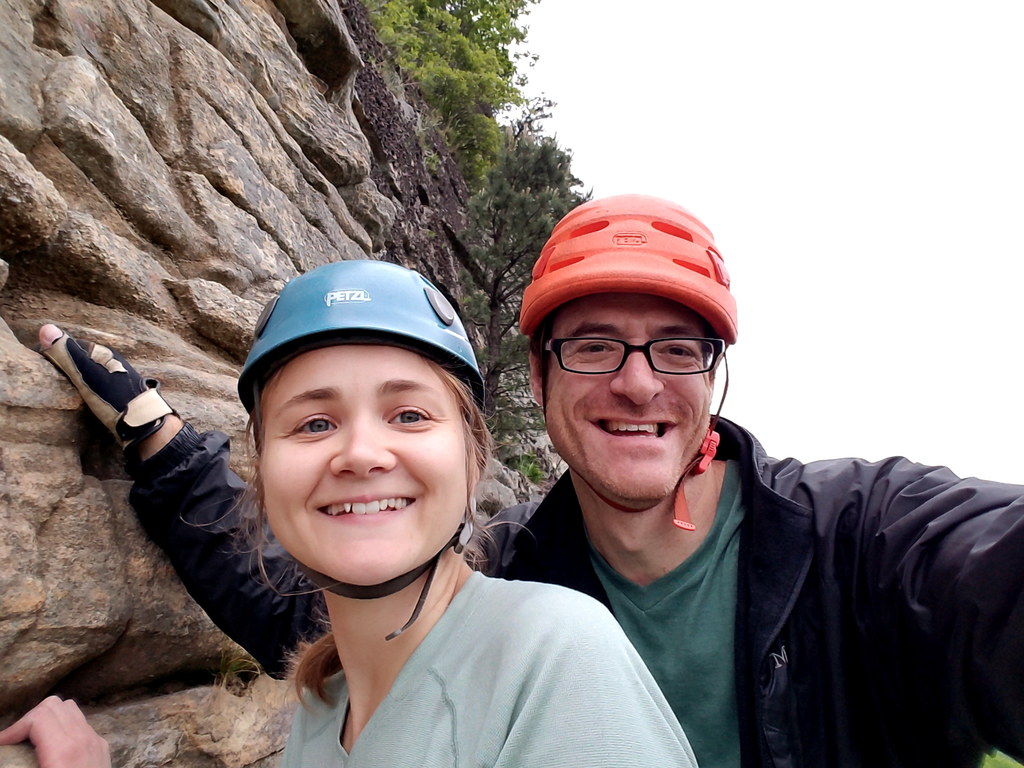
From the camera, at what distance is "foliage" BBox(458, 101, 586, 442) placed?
13555 millimetres

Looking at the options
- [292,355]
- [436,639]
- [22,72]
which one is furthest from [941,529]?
[22,72]

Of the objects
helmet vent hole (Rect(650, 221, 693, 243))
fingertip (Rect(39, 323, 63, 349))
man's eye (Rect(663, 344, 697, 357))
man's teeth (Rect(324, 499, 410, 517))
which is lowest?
man's teeth (Rect(324, 499, 410, 517))

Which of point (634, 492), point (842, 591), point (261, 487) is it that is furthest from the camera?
point (634, 492)

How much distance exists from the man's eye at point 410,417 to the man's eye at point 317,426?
190 millimetres

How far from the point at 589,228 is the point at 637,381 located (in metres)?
0.73

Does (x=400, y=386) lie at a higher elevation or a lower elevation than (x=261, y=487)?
higher

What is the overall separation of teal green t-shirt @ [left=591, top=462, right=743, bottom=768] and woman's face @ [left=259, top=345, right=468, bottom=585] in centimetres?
114

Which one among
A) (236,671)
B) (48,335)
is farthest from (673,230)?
(236,671)

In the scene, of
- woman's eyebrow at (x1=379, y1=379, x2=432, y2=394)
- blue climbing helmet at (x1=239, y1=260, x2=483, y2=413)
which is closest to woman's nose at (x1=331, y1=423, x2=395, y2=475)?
woman's eyebrow at (x1=379, y1=379, x2=432, y2=394)

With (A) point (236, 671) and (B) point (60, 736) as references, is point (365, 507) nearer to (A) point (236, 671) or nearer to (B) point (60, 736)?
(B) point (60, 736)

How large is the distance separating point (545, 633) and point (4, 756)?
1.99 meters

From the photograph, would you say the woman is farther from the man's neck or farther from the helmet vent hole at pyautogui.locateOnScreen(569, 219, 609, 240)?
the helmet vent hole at pyautogui.locateOnScreen(569, 219, 609, 240)

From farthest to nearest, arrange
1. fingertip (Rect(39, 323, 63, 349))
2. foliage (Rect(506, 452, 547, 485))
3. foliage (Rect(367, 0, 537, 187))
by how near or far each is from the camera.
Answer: foliage (Rect(367, 0, 537, 187)), foliage (Rect(506, 452, 547, 485)), fingertip (Rect(39, 323, 63, 349))

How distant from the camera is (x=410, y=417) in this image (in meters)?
1.76
